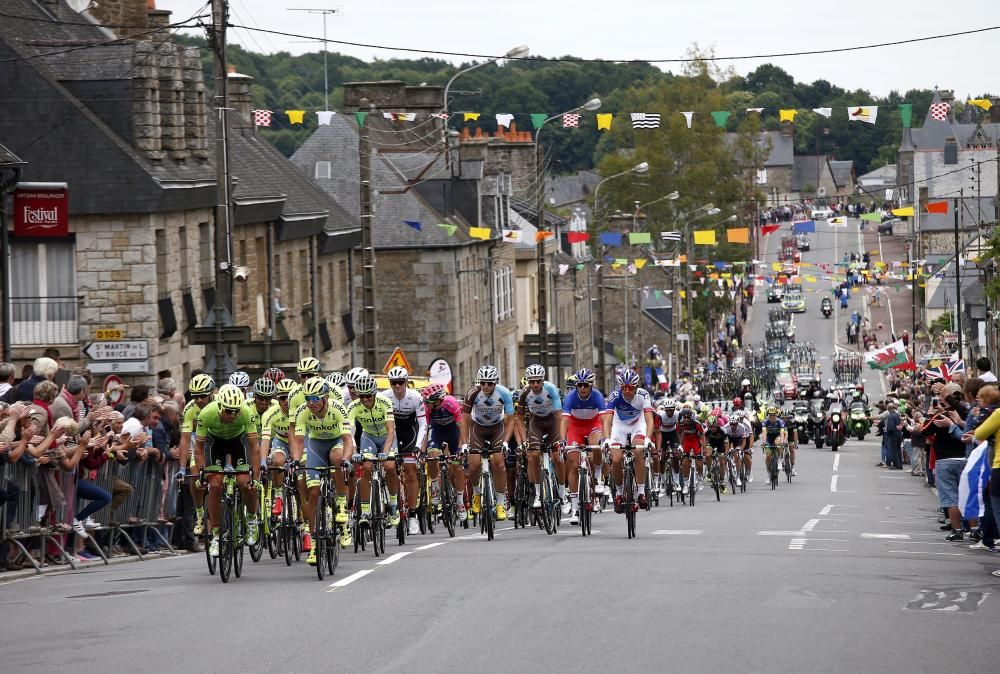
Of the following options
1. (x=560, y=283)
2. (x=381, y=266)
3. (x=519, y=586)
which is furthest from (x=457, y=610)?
(x=560, y=283)

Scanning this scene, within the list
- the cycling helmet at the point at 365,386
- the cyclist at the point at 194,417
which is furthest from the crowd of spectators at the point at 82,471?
the cycling helmet at the point at 365,386

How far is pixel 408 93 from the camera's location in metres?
59.6

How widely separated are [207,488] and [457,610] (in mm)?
3339

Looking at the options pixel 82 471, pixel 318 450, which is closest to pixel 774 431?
pixel 82 471

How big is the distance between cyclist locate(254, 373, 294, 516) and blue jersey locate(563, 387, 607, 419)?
4.44m

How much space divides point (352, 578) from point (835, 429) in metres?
51.4

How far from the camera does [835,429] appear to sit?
64.5m

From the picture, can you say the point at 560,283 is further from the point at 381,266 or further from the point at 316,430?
the point at 316,430

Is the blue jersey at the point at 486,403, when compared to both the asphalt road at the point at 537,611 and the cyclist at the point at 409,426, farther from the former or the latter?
the asphalt road at the point at 537,611

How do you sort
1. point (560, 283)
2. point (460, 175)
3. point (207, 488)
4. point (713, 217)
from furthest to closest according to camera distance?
point (713, 217), point (560, 283), point (460, 175), point (207, 488)

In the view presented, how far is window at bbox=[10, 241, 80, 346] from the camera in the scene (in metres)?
33.7

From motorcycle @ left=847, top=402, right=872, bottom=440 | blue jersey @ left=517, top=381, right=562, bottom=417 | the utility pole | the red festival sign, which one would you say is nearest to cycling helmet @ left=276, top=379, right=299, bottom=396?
blue jersey @ left=517, top=381, right=562, bottom=417

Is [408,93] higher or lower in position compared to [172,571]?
higher

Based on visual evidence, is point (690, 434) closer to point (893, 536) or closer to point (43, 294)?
point (893, 536)
